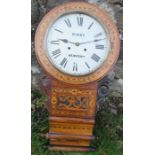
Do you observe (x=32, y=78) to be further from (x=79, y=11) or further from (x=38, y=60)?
(x=79, y=11)

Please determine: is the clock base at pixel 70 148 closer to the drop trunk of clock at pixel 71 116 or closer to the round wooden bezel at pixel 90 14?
the drop trunk of clock at pixel 71 116

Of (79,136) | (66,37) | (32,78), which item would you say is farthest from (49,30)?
(79,136)

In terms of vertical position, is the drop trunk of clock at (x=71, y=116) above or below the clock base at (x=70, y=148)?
above

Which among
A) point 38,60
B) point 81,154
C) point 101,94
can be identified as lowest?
point 81,154

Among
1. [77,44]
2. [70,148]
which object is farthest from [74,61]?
[70,148]

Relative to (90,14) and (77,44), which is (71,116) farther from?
(90,14)

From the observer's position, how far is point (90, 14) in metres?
2.76

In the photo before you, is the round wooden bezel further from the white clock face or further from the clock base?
the clock base

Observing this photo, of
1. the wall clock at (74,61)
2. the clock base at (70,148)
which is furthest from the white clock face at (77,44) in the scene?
the clock base at (70,148)

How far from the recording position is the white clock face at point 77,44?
2.73 metres

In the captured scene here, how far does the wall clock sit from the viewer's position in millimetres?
2721

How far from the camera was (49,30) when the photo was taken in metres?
2.75

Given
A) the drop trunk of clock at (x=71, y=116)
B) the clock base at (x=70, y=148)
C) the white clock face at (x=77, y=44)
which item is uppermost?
the white clock face at (x=77, y=44)

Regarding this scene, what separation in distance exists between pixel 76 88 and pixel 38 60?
0.24 meters
